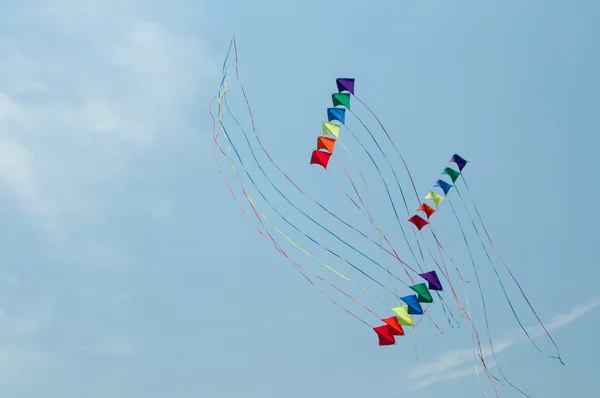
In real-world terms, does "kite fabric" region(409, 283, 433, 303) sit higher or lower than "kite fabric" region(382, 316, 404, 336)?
higher

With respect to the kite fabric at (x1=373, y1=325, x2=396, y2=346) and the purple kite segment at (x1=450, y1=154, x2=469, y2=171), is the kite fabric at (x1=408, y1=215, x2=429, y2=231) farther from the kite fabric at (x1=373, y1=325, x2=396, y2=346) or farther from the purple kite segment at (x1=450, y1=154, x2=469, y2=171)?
the kite fabric at (x1=373, y1=325, x2=396, y2=346)

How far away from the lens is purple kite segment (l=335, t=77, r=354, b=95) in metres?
24.6

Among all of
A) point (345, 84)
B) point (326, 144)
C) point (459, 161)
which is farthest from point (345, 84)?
point (459, 161)

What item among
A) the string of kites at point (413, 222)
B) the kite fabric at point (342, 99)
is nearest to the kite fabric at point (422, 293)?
the string of kites at point (413, 222)

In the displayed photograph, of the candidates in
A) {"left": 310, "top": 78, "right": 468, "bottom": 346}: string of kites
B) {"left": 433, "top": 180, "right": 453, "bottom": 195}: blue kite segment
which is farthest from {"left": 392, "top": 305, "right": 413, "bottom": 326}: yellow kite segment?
{"left": 433, "top": 180, "right": 453, "bottom": 195}: blue kite segment

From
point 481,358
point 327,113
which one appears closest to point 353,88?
point 327,113

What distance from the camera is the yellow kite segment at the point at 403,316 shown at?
24203 mm

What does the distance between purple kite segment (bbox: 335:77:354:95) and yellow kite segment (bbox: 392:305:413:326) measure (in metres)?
6.56

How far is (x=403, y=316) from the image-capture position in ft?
79.5

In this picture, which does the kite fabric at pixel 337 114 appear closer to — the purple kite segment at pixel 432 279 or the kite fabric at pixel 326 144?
the kite fabric at pixel 326 144

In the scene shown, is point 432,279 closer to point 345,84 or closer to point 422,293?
point 422,293

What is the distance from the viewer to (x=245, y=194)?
2733 centimetres

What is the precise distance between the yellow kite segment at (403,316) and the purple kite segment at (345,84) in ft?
21.5

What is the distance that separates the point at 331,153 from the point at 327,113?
48.0 inches
